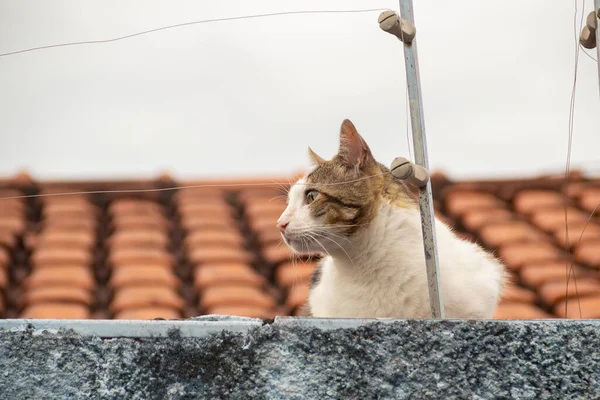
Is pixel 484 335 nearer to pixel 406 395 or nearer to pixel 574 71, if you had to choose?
pixel 406 395

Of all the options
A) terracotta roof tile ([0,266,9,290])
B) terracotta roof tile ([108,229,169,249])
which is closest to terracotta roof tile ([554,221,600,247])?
terracotta roof tile ([108,229,169,249])

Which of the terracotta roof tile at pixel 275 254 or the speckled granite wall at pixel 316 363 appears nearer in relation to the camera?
the speckled granite wall at pixel 316 363

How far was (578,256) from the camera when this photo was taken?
199 centimetres

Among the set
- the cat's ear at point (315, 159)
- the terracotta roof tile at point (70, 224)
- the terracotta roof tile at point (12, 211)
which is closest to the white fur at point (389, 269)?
the cat's ear at point (315, 159)

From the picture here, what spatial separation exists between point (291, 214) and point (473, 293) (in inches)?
20.9

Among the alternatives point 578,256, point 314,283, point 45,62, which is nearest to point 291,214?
point 314,283

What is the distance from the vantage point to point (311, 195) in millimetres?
2191

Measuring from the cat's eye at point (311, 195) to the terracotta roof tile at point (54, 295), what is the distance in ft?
2.12

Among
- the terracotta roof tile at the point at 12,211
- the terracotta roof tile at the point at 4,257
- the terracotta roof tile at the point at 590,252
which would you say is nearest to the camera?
the terracotta roof tile at the point at 12,211

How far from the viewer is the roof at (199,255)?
2.08 metres

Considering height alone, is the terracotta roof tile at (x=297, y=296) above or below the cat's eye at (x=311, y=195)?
below

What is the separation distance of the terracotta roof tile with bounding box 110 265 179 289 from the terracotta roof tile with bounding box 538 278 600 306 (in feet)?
3.28

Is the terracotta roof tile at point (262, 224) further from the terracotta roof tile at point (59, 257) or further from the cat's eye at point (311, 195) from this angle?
the terracotta roof tile at point (59, 257)

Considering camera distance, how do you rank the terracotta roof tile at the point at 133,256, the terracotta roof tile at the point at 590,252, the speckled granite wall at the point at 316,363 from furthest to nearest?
the terracotta roof tile at the point at 133,256, the terracotta roof tile at the point at 590,252, the speckled granite wall at the point at 316,363
